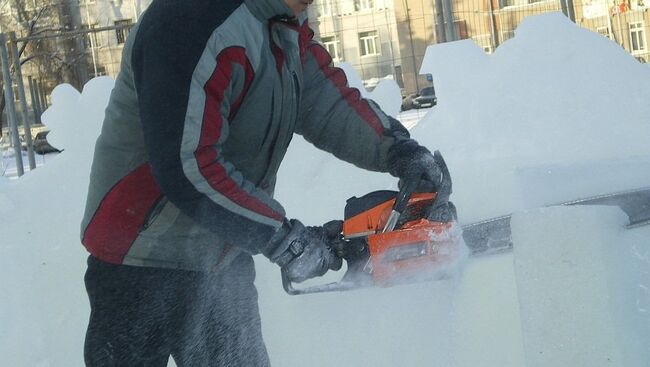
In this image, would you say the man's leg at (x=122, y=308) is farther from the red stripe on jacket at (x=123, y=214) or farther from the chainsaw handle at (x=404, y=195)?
the chainsaw handle at (x=404, y=195)

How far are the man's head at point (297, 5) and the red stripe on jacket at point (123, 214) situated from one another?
490 mm

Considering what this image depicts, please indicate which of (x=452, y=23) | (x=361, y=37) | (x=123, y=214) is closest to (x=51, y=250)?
(x=123, y=214)

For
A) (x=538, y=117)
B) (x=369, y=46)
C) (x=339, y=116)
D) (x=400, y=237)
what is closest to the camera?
(x=400, y=237)

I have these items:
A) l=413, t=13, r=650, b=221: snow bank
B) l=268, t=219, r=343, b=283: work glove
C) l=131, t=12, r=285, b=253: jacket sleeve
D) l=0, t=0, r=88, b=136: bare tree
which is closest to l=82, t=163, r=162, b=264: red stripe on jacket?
l=131, t=12, r=285, b=253: jacket sleeve

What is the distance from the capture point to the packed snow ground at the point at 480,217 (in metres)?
1.83

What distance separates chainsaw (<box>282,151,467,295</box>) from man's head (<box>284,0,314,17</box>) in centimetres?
55

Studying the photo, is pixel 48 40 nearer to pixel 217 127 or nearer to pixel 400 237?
pixel 400 237

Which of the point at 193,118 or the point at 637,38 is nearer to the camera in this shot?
the point at 193,118

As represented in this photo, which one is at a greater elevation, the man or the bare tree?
the bare tree

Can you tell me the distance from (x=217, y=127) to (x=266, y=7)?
0.96 feet

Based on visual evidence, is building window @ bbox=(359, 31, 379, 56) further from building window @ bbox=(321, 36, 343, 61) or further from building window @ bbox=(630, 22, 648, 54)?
building window @ bbox=(630, 22, 648, 54)

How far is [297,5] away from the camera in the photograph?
1870 millimetres

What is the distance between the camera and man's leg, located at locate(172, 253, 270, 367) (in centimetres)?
211

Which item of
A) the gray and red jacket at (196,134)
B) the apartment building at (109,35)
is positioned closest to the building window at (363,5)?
the apartment building at (109,35)
